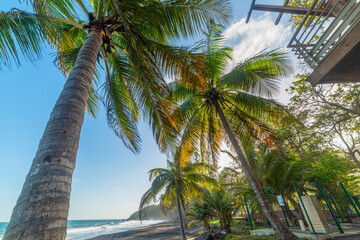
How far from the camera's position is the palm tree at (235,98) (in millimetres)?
6977

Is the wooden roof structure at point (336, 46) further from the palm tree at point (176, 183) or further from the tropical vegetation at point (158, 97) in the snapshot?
the palm tree at point (176, 183)

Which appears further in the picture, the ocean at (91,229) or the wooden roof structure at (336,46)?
the ocean at (91,229)

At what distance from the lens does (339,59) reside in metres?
3.14

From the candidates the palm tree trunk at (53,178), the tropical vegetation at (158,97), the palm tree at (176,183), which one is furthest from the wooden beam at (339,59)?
the palm tree at (176,183)

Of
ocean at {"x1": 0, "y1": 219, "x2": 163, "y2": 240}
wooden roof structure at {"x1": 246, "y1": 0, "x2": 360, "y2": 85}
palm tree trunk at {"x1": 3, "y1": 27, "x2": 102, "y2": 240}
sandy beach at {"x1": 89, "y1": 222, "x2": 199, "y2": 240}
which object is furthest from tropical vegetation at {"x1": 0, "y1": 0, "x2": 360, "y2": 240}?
ocean at {"x1": 0, "y1": 219, "x2": 163, "y2": 240}

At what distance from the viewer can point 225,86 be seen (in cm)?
827

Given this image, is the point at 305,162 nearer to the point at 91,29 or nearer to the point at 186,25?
the point at 186,25

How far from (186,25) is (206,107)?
4.28 meters

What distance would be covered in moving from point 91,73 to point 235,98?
22.1ft

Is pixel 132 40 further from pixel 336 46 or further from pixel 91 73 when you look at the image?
pixel 336 46

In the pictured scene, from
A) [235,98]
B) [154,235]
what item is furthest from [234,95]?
[154,235]

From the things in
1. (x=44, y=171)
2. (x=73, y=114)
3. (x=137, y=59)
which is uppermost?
(x=137, y=59)

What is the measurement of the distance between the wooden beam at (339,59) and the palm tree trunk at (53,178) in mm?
4528

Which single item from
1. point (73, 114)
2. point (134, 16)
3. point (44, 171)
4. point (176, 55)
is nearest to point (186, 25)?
point (176, 55)
